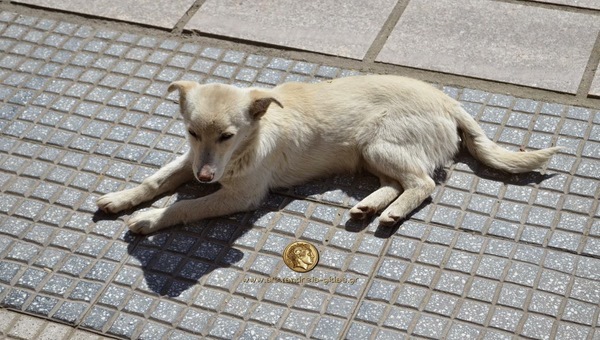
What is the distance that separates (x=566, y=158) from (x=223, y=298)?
6.68 ft

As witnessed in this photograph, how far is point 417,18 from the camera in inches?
226

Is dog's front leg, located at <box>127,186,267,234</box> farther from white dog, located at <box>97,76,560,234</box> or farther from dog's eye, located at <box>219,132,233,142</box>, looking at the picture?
dog's eye, located at <box>219,132,233,142</box>

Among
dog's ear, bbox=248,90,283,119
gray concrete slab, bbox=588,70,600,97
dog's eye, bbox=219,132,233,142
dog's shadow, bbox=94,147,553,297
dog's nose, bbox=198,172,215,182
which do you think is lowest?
dog's shadow, bbox=94,147,553,297

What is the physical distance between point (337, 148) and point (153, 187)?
3.28 ft

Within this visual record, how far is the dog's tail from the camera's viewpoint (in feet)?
14.6

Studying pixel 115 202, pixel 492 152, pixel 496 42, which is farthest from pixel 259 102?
pixel 496 42

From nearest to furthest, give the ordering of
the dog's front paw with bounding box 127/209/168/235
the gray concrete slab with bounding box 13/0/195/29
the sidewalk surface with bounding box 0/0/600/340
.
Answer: the sidewalk surface with bounding box 0/0/600/340, the dog's front paw with bounding box 127/209/168/235, the gray concrete slab with bounding box 13/0/195/29

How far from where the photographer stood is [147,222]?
14.1 ft

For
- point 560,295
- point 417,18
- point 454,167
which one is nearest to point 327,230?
point 454,167

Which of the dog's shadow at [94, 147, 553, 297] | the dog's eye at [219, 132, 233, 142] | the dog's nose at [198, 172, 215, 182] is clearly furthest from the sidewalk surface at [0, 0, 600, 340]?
the dog's eye at [219, 132, 233, 142]

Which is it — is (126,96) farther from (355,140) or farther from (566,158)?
(566,158)

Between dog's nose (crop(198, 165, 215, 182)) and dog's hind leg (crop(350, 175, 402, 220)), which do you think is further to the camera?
dog's hind leg (crop(350, 175, 402, 220))

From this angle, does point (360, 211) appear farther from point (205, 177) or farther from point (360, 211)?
point (205, 177)

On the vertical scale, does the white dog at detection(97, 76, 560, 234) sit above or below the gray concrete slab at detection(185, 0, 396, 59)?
above
